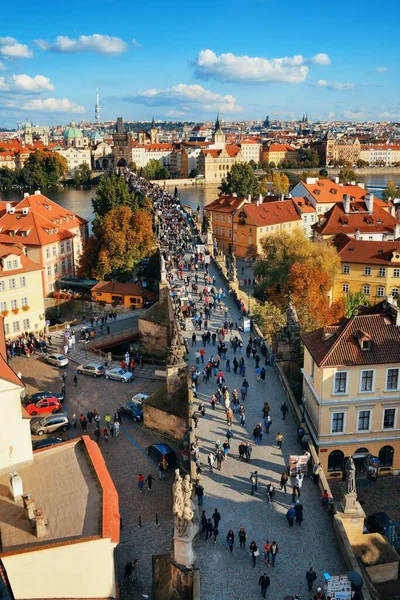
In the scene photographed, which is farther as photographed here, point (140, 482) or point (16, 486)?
point (140, 482)

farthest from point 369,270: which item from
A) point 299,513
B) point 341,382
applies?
point 299,513

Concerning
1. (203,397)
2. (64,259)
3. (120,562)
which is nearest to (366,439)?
(203,397)

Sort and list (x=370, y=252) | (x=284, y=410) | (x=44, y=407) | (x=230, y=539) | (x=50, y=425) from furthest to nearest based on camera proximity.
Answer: (x=370, y=252) → (x=44, y=407) → (x=50, y=425) → (x=284, y=410) → (x=230, y=539)

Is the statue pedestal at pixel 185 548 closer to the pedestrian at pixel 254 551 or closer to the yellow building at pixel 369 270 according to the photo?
the pedestrian at pixel 254 551

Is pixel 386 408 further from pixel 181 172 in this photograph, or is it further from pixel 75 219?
pixel 181 172

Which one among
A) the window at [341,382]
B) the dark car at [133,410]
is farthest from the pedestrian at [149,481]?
the window at [341,382]

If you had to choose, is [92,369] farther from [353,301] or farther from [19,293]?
[353,301]
